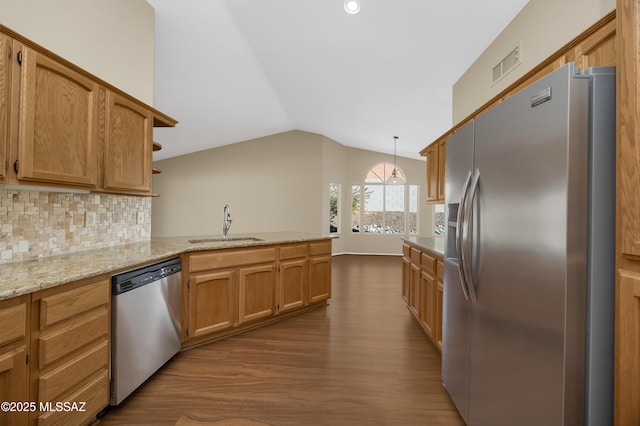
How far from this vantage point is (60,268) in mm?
1694

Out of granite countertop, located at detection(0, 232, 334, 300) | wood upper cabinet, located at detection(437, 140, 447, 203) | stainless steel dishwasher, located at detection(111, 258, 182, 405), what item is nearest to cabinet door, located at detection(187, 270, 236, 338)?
stainless steel dishwasher, located at detection(111, 258, 182, 405)

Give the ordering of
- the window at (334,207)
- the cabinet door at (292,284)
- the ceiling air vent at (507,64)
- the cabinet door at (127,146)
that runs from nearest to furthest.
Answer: the cabinet door at (127,146) < the ceiling air vent at (507,64) < the cabinet door at (292,284) < the window at (334,207)

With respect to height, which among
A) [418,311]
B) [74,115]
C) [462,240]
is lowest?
[418,311]

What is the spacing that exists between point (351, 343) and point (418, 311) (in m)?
0.76

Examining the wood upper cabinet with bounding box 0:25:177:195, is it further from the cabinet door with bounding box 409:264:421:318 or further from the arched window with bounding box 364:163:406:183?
the arched window with bounding box 364:163:406:183

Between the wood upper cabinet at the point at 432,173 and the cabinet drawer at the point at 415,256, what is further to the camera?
the wood upper cabinet at the point at 432,173

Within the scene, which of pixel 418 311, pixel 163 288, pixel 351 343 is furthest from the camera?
pixel 418 311

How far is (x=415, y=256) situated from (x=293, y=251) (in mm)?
1297

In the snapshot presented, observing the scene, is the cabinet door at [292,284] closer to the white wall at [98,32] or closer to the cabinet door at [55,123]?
the cabinet door at [55,123]

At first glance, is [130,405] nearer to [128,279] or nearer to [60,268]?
[128,279]

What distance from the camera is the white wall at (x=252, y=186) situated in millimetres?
8391

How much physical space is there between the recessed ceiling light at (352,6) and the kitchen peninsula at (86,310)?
2.25 metres

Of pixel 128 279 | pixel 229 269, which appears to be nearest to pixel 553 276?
pixel 128 279

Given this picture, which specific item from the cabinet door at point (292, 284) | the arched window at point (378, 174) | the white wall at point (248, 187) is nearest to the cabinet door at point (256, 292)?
the cabinet door at point (292, 284)
